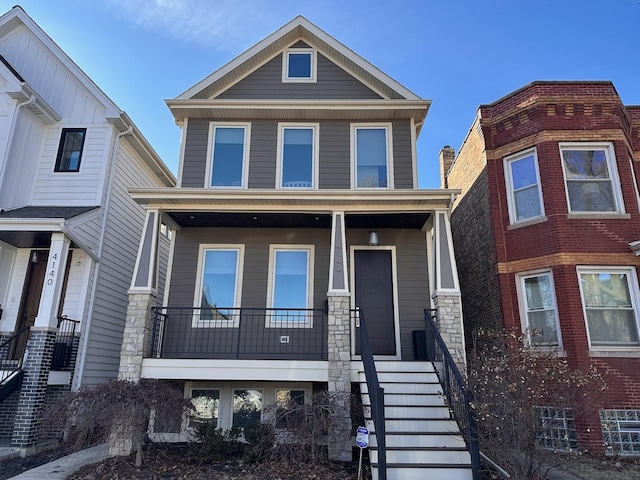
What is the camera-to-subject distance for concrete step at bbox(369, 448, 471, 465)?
5773 mm

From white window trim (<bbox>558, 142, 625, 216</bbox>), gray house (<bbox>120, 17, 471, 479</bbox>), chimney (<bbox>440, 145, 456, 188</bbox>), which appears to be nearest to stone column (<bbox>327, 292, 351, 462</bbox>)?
gray house (<bbox>120, 17, 471, 479</bbox>)

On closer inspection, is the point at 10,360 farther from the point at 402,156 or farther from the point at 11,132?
the point at 402,156

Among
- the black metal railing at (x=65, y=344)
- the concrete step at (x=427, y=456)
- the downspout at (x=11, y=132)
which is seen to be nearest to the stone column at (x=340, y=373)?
the concrete step at (x=427, y=456)

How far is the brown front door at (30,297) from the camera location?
30.9 feet

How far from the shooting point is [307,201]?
8.52m

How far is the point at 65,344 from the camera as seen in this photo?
8.88 m

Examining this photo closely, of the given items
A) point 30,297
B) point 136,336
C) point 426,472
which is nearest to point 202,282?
point 136,336

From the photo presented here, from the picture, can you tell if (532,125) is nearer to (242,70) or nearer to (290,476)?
(242,70)

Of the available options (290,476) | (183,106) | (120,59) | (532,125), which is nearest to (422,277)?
(532,125)

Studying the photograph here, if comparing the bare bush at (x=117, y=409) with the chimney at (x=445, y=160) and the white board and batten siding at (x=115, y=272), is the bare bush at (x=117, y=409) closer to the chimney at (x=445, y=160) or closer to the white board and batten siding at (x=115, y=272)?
the white board and batten siding at (x=115, y=272)

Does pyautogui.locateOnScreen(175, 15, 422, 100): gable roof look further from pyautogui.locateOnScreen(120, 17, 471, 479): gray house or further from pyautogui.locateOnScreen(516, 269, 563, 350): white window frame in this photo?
pyautogui.locateOnScreen(516, 269, 563, 350): white window frame

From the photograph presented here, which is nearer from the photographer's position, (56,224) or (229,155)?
(56,224)

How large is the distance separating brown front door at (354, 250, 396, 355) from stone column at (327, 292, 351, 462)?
5.11 ft

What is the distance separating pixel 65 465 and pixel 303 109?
8.30m
